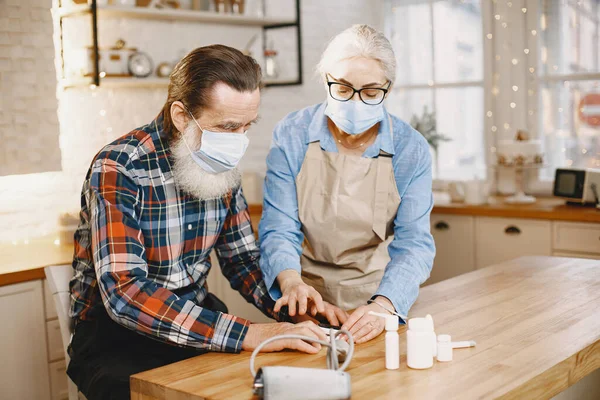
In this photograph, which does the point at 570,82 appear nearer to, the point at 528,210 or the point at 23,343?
the point at 528,210

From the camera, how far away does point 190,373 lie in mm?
1684

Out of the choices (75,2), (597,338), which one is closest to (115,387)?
(597,338)

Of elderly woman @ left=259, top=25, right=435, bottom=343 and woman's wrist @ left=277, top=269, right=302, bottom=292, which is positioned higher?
elderly woman @ left=259, top=25, right=435, bottom=343

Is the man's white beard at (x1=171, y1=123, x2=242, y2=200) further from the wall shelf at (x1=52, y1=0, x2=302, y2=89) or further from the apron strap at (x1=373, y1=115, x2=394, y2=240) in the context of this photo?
the wall shelf at (x1=52, y1=0, x2=302, y2=89)

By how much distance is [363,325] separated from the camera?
1953 mm

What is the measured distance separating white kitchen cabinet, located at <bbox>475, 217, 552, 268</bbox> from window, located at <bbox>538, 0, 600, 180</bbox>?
2.33ft

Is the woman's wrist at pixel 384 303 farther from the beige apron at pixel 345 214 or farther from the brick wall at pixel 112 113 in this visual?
the brick wall at pixel 112 113

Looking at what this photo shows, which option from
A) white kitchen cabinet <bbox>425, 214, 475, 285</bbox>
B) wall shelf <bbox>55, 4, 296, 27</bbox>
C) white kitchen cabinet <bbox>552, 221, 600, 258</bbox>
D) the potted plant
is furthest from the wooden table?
the potted plant

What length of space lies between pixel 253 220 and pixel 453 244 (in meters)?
1.22

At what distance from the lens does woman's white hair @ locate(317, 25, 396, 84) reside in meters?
2.27

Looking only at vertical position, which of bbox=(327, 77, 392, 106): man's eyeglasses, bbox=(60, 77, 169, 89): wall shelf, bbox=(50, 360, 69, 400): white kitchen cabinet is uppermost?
bbox=(60, 77, 169, 89): wall shelf

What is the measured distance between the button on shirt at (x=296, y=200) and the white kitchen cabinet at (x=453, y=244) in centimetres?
207

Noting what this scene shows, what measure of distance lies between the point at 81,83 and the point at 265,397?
2.63 metres

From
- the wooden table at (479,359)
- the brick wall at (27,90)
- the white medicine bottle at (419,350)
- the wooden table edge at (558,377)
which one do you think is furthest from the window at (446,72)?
the white medicine bottle at (419,350)
